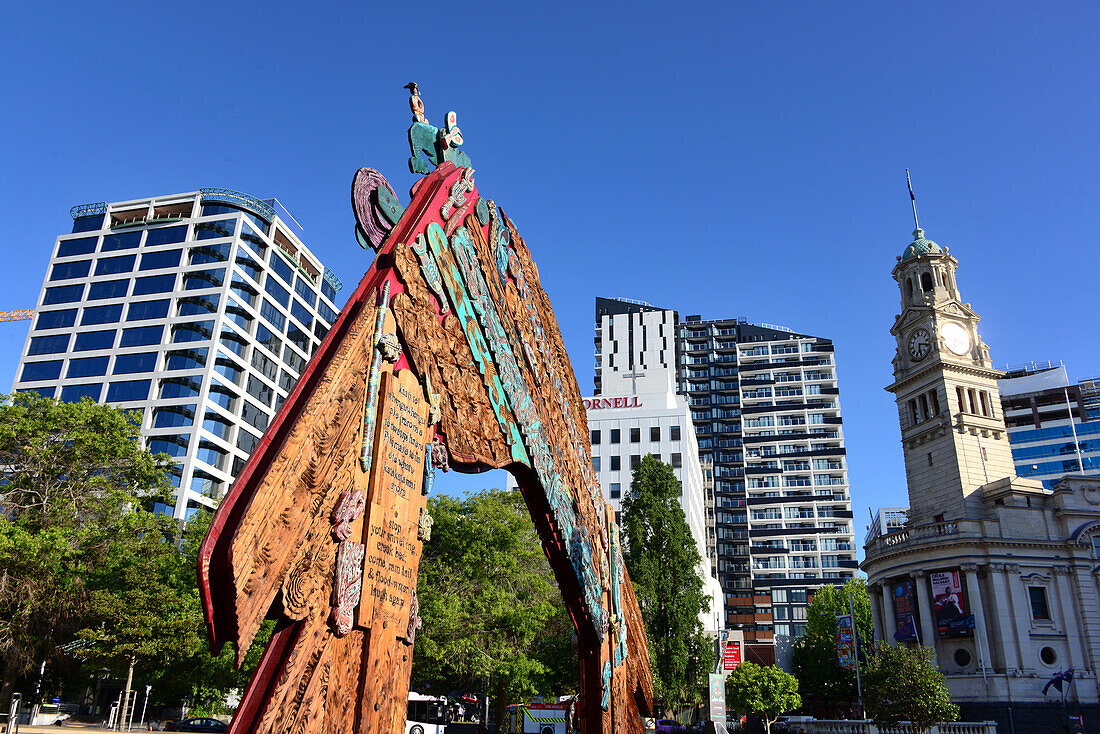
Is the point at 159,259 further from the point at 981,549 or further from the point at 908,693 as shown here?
Result: the point at 981,549

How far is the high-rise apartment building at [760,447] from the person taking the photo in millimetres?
80062

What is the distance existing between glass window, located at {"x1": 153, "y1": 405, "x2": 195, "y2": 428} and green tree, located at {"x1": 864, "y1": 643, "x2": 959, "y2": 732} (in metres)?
46.7

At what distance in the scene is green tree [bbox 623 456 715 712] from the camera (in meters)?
33.9

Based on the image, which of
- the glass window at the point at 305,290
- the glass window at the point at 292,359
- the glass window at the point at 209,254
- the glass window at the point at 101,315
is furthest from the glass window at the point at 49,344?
the glass window at the point at 305,290

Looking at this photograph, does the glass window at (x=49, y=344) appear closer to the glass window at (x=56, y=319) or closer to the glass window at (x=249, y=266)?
the glass window at (x=56, y=319)

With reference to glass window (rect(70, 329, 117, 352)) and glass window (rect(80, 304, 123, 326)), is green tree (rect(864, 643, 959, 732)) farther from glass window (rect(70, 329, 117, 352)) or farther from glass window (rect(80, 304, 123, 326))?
glass window (rect(80, 304, 123, 326))


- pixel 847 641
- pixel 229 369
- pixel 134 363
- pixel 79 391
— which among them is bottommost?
pixel 847 641

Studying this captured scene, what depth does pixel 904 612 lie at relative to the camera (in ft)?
132

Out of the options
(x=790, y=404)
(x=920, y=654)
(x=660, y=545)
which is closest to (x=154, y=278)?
(x=660, y=545)

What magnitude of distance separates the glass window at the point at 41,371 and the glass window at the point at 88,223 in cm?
1292

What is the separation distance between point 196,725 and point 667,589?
71.4 feet

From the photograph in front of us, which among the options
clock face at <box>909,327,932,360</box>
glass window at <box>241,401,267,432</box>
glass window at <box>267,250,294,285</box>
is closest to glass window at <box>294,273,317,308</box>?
glass window at <box>267,250,294,285</box>

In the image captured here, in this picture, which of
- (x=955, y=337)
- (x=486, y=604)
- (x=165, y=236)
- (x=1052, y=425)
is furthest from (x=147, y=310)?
(x=1052, y=425)

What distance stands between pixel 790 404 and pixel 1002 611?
63372mm
